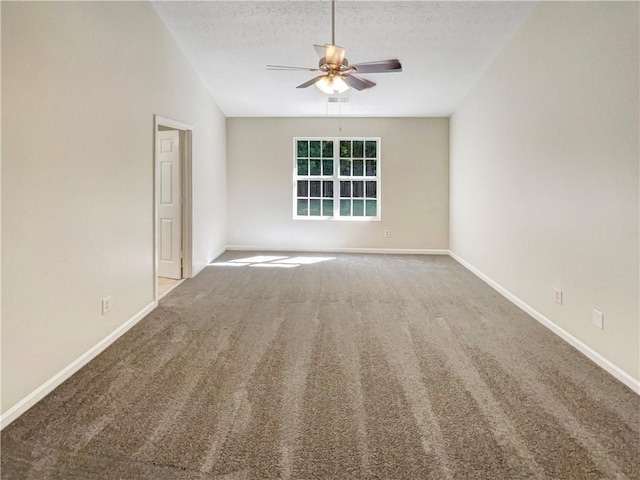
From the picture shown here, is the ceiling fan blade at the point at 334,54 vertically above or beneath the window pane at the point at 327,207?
above

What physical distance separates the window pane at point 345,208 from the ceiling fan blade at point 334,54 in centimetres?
419

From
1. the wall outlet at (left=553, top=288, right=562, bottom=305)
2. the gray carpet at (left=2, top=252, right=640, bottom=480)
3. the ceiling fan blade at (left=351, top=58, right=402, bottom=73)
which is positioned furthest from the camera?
the ceiling fan blade at (left=351, top=58, right=402, bottom=73)

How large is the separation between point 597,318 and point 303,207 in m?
5.38

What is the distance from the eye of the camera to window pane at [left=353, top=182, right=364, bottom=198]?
7.18 m

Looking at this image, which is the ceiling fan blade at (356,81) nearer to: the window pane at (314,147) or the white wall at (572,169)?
the white wall at (572,169)

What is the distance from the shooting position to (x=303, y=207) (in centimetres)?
725

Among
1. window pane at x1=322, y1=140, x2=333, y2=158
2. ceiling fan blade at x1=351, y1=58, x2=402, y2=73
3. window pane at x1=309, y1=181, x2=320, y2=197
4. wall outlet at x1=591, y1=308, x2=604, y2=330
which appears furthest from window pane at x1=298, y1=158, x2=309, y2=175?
wall outlet at x1=591, y1=308, x2=604, y2=330

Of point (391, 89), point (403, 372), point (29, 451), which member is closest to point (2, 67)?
point (29, 451)

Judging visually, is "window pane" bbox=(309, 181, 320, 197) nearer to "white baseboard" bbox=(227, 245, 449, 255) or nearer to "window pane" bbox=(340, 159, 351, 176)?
"window pane" bbox=(340, 159, 351, 176)

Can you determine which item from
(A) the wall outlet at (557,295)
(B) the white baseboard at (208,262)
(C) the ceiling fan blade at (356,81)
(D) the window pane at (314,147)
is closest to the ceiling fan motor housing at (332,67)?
(C) the ceiling fan blade at (356,81)

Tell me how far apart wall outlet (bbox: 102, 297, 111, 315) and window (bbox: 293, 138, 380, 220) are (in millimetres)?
4637

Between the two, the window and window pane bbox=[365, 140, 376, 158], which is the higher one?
window pane bbox=[365, 140, 376, 158]

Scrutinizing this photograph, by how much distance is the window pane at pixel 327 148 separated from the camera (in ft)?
23.5

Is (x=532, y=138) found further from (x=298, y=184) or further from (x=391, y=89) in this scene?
(x=298, y=184)
